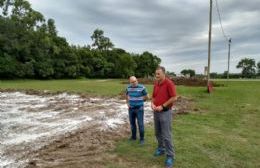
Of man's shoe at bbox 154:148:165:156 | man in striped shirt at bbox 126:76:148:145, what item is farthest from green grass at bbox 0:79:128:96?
man's shoe at bbox 154:148:165:156

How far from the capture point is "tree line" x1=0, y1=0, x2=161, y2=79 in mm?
55250

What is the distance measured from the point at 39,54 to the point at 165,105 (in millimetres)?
55783

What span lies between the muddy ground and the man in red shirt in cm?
108

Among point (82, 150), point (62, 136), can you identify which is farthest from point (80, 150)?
point (62, 136)

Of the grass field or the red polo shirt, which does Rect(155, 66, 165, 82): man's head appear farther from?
the grass field

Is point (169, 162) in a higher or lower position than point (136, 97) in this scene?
lower

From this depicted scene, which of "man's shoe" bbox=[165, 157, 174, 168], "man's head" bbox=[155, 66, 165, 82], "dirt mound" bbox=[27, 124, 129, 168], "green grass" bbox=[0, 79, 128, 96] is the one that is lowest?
"dirt mound" bbox=[27, 124, 129, 168]

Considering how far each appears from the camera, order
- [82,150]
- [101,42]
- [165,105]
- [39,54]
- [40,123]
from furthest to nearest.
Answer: [101,42] < [39,54] < [40,123] < [82,150] < [165,105]

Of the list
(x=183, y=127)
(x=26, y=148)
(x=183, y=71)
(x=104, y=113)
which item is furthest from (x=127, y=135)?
(x=183, y=71)

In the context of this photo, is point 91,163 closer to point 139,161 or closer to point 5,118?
point 139,161

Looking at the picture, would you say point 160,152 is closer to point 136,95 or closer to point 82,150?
point 136,95

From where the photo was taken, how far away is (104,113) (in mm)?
13578

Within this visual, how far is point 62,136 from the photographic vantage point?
923 cm

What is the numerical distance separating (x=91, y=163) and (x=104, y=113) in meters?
6.89
